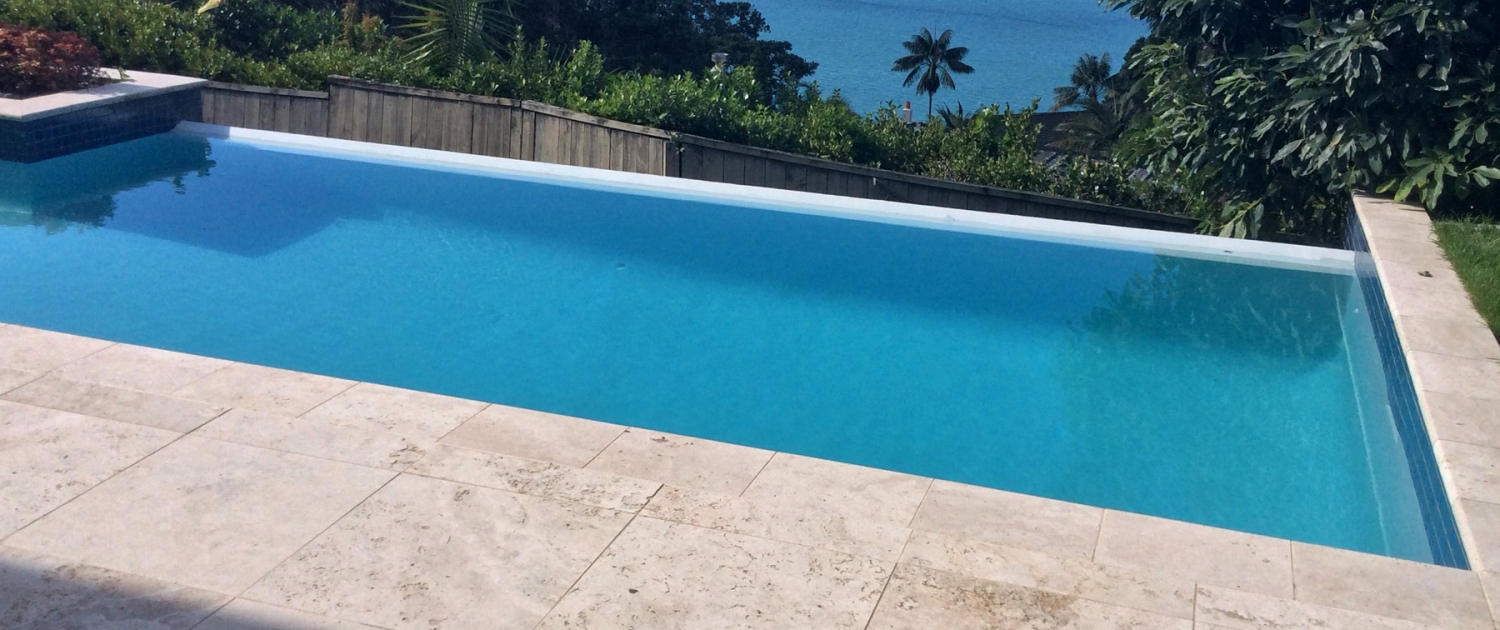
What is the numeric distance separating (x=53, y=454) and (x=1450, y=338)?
17.8ft

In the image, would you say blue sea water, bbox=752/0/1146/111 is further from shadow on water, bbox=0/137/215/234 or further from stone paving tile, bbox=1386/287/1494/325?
stone paving tile, bbox=1386/287/1494/325

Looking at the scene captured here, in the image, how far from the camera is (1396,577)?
134 inches

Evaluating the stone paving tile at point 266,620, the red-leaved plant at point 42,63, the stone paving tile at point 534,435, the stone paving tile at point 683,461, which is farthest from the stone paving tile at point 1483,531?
the red-leaved plant at point 42,63

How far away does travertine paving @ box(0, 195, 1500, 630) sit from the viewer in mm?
3059

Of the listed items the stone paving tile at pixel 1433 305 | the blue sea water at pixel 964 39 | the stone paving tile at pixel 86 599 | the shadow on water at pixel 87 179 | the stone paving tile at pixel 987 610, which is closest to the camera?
the stone paving tile at pixel 86 599

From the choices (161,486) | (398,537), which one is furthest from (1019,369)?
(161,486)

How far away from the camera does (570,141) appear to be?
958cm

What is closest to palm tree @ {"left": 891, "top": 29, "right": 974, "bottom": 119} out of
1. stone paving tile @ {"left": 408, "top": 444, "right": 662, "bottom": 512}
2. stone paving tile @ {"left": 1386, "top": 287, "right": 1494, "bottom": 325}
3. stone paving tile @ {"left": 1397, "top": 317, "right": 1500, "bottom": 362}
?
stone paving tile @ {"left": 1386, "top": 287, "right": 1494, "bottom": 325}

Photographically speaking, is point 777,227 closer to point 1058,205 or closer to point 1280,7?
point 1058,205

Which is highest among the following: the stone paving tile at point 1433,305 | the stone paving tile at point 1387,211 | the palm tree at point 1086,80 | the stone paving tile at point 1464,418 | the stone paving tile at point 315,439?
the palm tree at point 1086,80

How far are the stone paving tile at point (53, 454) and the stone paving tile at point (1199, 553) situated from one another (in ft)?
9.92

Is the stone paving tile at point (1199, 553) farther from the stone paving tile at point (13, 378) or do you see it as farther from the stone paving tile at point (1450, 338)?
the stone paving tile at point (13, 378)

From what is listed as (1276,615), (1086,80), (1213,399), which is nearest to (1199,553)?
(1276,615)

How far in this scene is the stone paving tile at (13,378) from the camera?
4350 mm
